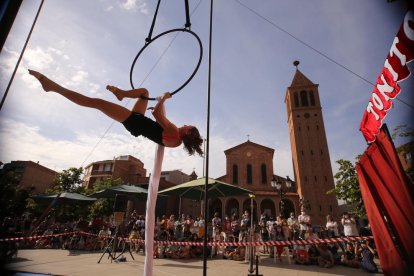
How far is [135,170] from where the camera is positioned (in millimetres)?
48406

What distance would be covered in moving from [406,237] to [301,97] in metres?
39.4

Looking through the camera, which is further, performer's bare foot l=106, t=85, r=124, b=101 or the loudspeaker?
the loudspeaker

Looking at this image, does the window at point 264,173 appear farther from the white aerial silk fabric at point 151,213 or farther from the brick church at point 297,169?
the white aerial silk fabric at point 151,213

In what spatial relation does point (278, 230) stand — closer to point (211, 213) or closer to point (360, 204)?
point (360, 204)

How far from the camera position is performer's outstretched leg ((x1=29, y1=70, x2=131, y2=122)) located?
332 cm

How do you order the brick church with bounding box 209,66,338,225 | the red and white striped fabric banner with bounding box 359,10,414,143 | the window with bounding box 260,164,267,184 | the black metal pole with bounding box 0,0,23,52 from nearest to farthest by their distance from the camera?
1. the black metal pole with bounding box 0,0,23,52
2. the red and white striped fabric banner with bounding box 359,10,414,143
3. the brick church with bounding box 209,66,338,225
4. the window with bounding box 260,164,267,184

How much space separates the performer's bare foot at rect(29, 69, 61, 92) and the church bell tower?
31.3 meters

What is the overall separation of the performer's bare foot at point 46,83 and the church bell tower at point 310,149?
3126cm

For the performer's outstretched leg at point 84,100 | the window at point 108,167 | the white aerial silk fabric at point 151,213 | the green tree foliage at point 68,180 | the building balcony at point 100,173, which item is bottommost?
the white aerial silk fabric at point 151,213

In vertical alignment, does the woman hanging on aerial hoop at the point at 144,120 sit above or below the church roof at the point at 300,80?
below

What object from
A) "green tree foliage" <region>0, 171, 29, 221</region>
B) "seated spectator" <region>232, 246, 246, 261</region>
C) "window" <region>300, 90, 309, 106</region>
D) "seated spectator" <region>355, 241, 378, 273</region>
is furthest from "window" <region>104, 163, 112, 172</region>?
"seated spectator" <region>355, 241, 378, 273</region>

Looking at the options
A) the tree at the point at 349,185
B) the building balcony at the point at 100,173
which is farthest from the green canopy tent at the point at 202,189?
the building balcony at the point at 100,173

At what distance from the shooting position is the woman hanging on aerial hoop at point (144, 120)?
3465 mm

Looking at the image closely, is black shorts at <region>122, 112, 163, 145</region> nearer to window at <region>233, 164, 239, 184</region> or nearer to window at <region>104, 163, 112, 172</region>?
window at <region>233, 164, 239, 184</region>
